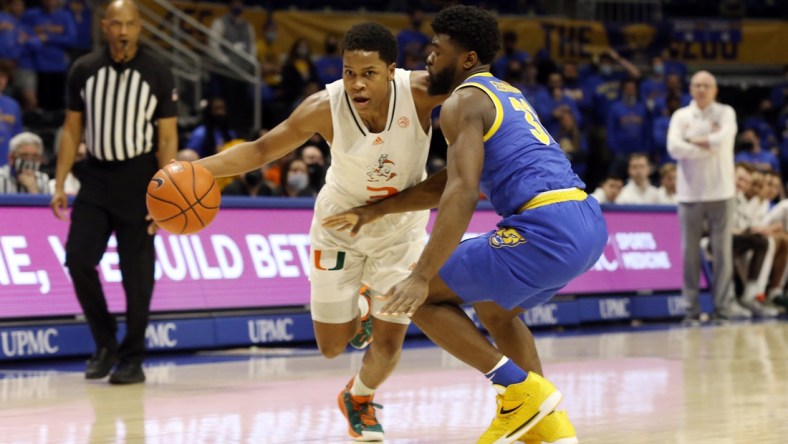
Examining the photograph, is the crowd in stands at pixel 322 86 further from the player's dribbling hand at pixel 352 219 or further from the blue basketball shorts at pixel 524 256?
the blue basketball shorts at pixel 524 256

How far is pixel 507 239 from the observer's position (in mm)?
4820

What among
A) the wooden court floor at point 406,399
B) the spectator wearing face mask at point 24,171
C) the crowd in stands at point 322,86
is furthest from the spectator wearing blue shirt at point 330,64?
the wooden court floor at point 406,399

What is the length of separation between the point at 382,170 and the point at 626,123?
1256cm

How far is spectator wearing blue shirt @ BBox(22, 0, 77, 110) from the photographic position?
46.8ft

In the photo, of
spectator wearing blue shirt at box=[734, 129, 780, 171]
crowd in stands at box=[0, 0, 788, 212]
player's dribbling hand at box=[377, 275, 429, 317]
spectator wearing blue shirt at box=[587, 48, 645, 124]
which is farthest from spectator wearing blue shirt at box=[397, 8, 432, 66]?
player's dribbling hand at box=[377, 275, 429, 317]

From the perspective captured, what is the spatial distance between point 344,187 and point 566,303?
6.46 m

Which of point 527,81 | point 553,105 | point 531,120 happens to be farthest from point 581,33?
point 531,120

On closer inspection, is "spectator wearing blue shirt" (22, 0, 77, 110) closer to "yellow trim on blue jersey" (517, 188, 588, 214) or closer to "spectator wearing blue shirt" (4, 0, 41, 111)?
"spectator wearing blue shirt" (4, 0, 41, 111)

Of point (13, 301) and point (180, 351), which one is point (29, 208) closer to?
point (13, 301)

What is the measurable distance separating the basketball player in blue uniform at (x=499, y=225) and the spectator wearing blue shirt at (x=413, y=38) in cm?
1198

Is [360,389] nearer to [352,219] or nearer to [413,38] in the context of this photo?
[352,219]

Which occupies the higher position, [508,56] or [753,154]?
[508,56]

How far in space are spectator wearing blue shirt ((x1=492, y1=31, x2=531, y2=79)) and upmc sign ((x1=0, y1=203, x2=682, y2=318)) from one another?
22.7 ft

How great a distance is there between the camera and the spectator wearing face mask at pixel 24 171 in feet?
32.6
